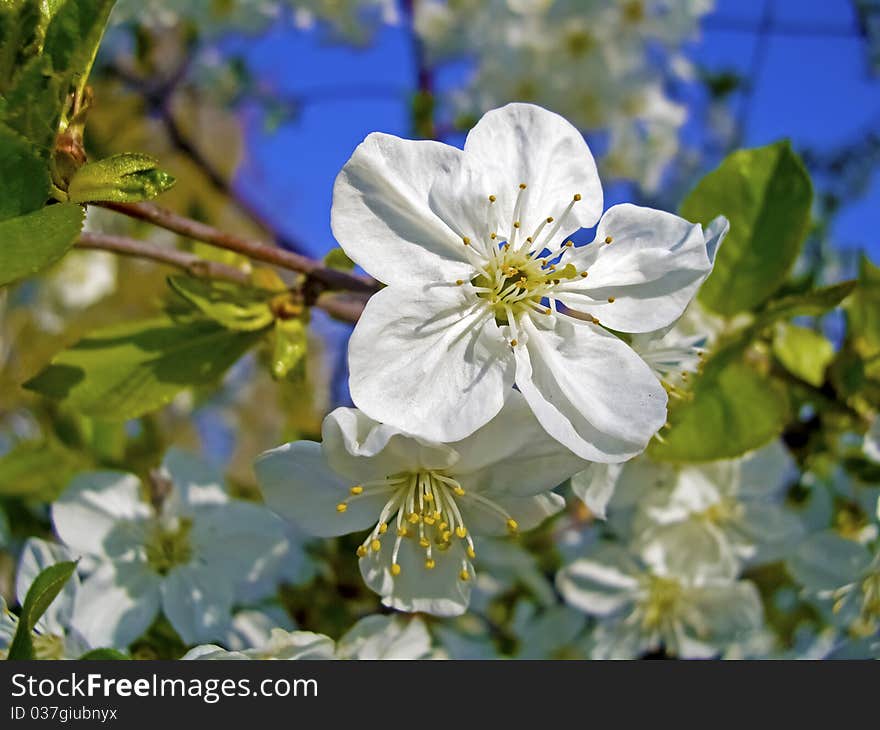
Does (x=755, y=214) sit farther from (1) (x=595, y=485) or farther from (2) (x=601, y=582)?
(2) (x=601, y=582)

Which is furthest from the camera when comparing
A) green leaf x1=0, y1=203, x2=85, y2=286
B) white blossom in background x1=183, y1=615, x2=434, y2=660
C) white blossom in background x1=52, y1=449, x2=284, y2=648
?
white blossom in background x1=52, y1=449, x2=284, y2=648

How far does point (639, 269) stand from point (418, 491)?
0.28 m

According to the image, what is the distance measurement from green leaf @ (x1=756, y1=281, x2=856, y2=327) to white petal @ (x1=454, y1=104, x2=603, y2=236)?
1.04 feet

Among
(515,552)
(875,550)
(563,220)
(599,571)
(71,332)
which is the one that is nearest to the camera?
(563,220)

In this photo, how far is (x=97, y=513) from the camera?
1074 mm

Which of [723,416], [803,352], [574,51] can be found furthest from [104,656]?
[574,51]

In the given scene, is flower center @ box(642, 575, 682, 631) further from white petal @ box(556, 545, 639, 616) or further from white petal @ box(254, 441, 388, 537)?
white petal @ box(254, 441, 388, 537)

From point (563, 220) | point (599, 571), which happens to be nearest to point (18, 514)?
point (599, 571)

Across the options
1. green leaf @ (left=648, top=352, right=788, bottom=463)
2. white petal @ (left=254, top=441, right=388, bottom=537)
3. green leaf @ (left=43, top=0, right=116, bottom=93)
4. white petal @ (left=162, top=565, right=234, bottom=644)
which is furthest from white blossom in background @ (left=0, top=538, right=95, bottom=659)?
green leaf @ (left=648, top=352, right=788, bottom=463)

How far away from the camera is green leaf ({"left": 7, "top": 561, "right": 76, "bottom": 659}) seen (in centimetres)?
74

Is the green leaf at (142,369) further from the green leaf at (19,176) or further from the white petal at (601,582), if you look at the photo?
the white petal at (601,582)
